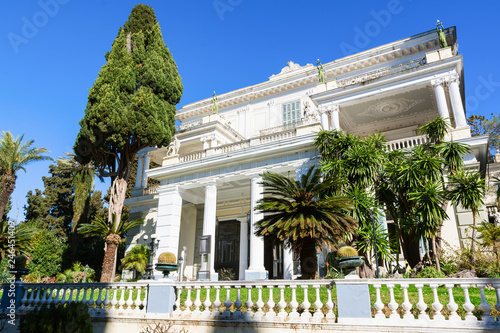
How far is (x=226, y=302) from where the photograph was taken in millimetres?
7137

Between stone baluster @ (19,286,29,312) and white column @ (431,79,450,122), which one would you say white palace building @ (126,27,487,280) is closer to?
white column @ (431,79,450,122)

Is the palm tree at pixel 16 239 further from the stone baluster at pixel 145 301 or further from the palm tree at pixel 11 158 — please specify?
the stone baluster at pixel 145 301

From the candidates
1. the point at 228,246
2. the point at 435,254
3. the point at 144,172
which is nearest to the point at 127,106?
Answer: the point at 144,172

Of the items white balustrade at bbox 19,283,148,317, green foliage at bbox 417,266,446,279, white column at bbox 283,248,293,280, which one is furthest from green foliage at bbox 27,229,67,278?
green foliage at bbox 417,266,446,279

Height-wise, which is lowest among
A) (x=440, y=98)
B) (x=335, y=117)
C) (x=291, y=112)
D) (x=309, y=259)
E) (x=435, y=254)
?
A: (x=309, y=259)

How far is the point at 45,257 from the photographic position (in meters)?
23.4

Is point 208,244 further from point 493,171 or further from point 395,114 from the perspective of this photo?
point 493,171

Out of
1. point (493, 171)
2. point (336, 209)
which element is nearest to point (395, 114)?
point (493, 171)

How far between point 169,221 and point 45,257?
1248 cm

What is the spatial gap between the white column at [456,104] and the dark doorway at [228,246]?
1225 centimetres

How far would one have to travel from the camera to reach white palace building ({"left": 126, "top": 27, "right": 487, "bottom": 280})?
14.8m

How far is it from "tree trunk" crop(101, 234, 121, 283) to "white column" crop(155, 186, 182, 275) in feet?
6.72

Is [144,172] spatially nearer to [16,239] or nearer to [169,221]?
[169,221]

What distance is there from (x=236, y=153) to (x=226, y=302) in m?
9.73
